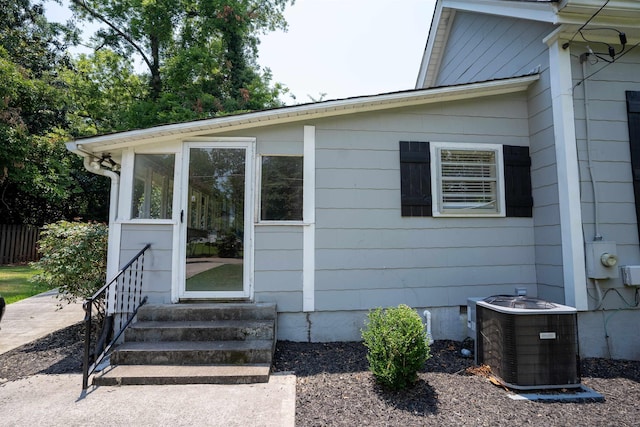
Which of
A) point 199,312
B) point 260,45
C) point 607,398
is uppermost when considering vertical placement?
point 260,45

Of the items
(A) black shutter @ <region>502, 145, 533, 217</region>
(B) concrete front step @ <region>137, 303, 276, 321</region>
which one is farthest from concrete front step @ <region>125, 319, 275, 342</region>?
(A) black shutter @ <region>502, 145, 533, 217</region>

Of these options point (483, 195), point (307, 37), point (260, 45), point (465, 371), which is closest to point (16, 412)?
point (465, 371)

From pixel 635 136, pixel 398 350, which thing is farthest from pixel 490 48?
pixel 398 350

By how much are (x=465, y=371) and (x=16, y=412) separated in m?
4.03

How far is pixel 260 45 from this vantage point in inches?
587

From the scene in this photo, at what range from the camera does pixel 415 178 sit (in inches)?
169

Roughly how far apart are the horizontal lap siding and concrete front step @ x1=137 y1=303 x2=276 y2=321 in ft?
2.51

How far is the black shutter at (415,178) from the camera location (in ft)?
14.0

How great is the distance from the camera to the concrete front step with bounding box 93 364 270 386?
9.88 feet

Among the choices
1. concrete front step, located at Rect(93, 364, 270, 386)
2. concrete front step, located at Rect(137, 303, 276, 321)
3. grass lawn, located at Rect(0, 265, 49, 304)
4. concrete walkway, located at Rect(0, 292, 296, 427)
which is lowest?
concrete walkway, located at Rect(0, 292, 296, 427)

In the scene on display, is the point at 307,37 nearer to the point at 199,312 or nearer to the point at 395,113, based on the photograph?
the point at 395,113

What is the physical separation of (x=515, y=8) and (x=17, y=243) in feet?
58.3

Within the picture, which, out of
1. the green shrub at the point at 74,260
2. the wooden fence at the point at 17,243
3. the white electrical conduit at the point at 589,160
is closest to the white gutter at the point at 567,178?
the white electrical conduit at the point at 589,160

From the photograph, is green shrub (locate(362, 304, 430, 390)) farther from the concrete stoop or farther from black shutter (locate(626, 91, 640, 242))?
black shutter (locate(626, 91, 640, 242))
